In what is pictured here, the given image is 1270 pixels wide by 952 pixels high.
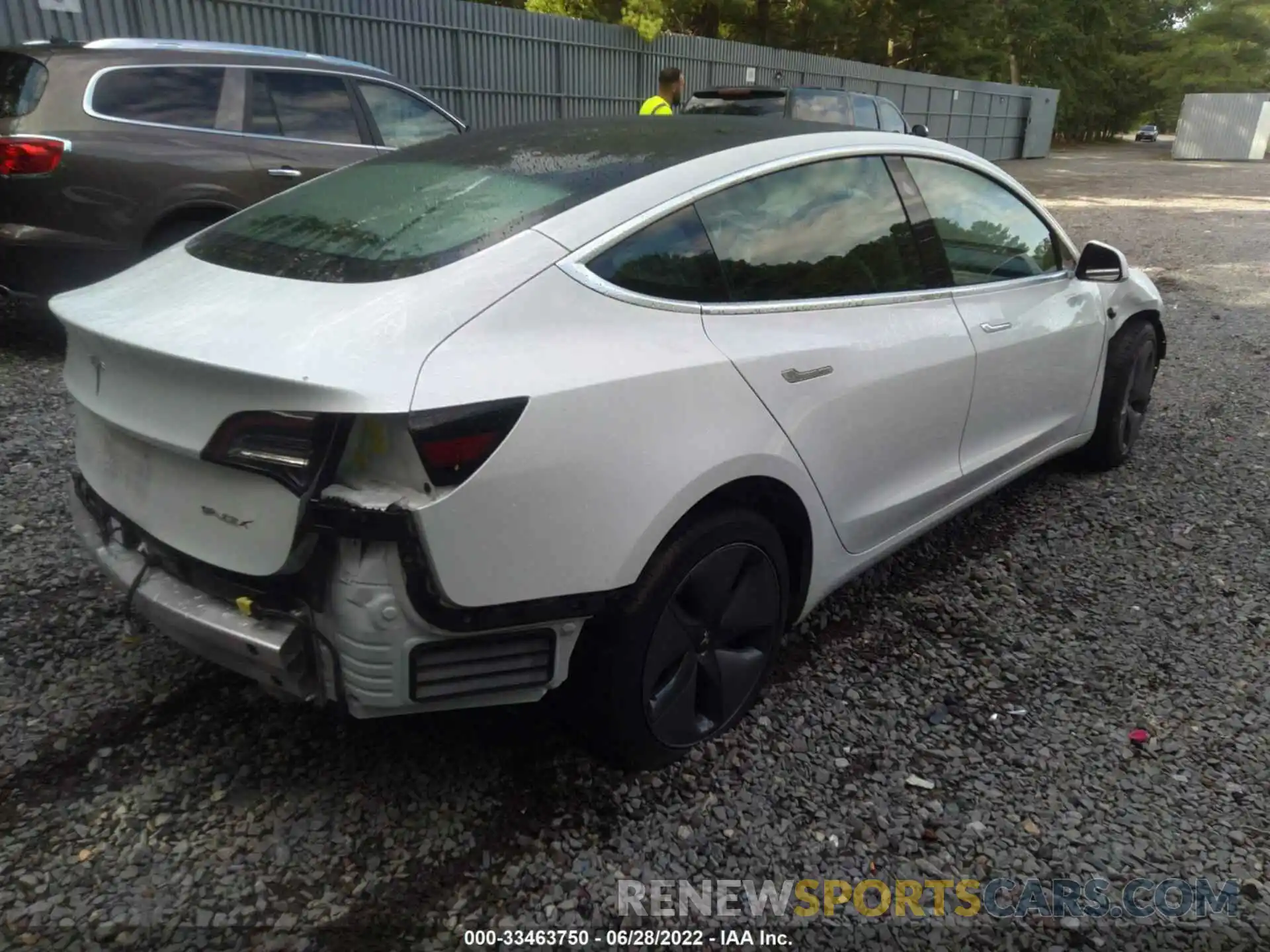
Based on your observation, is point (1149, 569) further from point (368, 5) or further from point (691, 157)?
point (368, 5)

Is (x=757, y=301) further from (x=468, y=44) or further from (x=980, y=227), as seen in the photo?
(x=468, y=44)

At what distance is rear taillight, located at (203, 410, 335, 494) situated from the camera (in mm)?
1889

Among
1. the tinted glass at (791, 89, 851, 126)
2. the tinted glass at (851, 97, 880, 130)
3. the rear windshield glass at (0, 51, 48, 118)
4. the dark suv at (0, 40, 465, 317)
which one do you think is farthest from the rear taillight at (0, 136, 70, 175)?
the tinted glass at (851, 97, 880, 130)

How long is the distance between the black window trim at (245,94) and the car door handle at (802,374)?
496cm

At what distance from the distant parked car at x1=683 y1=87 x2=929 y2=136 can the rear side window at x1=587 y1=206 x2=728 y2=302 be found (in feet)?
29.2

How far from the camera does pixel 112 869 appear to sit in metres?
2.15

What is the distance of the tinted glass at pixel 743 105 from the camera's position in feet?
35.8

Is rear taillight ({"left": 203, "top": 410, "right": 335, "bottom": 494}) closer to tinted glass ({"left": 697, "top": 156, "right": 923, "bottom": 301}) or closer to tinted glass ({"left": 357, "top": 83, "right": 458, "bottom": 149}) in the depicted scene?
tinted glass ({"left": 697, "top": 156, "right": 923, "bottom": 301})

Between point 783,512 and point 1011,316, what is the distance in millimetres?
1475

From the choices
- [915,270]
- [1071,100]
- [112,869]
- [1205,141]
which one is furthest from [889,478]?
[1071,100]

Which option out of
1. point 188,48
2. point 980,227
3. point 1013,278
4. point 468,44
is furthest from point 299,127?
point 468,44

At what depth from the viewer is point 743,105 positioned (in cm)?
1102

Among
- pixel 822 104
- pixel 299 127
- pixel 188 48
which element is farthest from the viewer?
pixel 822 104

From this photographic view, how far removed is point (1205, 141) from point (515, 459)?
150ft
